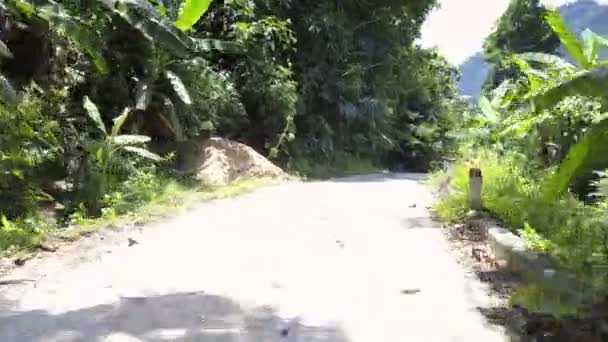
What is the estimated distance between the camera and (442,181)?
11938mm

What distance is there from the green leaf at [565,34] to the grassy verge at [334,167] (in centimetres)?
1116

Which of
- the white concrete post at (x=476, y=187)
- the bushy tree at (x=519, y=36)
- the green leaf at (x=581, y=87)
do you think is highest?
the bushy tree at (x=519, y=36)

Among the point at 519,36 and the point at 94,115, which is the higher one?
the point at 519,36

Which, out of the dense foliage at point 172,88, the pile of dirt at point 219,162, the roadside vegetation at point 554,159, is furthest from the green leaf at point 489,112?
the dense foliage at point 172,88

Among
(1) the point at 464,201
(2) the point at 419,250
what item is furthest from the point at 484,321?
(1) the point at 464,201

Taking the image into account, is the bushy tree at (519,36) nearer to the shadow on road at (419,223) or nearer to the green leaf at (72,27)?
the shadow on road at (419,223)

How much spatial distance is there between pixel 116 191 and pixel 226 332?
5.70 metres

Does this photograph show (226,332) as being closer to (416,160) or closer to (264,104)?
(264,104)

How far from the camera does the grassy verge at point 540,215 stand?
4996 millimetres

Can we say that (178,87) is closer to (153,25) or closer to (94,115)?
(94,115)

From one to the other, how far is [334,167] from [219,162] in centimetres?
787

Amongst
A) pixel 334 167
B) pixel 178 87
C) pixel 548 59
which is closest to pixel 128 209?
pixel 178 87

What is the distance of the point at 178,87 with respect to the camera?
1170 cm

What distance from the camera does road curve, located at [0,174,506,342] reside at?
159 inches
